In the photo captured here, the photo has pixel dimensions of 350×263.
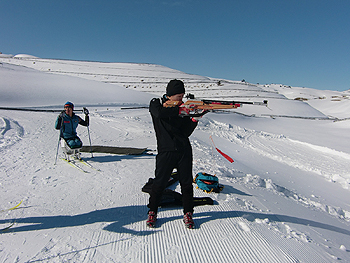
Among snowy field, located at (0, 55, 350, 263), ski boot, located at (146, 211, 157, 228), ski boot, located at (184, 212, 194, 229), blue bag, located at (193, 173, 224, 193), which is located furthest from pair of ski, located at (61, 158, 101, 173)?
ski boot, located at (184, 212, 194, 229)

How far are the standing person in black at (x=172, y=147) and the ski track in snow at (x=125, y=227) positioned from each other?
350mm

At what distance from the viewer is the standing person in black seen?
2902 millimetres

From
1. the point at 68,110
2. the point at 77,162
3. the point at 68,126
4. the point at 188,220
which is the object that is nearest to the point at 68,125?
the point at 68,126

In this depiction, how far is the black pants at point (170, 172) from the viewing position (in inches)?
115

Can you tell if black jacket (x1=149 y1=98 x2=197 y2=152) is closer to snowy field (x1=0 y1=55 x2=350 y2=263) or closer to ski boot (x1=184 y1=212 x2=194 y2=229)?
ski boot (x1=184 y1=212 x2=194 y2=229)

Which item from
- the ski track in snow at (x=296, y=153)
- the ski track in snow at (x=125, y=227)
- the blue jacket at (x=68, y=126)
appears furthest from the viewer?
the ski track in snow at (x=296, y=153)

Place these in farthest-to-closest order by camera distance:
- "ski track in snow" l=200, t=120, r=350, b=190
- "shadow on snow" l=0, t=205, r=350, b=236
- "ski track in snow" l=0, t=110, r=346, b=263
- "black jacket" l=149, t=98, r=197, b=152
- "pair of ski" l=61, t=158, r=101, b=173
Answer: "ski track in snow" l=200, t=120, r=350, b=190
"pair of ski" l=61, t=158, r=101, b=173
"shadow on snow" l=0, t=205, r=350, b=236
"black jacket" l=149, t=98, r=197, b=152
"ski track in snow" l=0, t=110, r=346, b=263

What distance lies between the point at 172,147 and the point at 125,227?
133cm

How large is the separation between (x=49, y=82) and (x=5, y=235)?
2635 centimetres

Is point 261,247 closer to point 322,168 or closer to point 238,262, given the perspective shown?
point 238,262

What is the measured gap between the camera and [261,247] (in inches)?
107

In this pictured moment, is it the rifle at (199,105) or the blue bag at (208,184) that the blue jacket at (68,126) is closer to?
the blue bag at (208,184)

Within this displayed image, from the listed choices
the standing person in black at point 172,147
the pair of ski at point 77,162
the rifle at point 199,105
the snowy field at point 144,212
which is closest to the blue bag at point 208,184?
the snowy field at point 144,212

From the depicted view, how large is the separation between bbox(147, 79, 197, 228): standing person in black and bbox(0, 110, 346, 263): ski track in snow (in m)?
0.35
